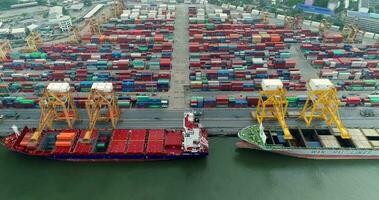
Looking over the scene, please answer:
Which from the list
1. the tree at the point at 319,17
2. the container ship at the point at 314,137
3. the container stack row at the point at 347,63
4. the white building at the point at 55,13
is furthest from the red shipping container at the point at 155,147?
the tree at the point at 319,17

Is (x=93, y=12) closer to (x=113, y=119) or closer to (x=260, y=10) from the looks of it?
(x=260, y=10)

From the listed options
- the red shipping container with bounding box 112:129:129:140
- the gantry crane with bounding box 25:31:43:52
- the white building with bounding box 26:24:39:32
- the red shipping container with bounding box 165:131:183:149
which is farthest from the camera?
the white building with bounding box 26:24:39:32

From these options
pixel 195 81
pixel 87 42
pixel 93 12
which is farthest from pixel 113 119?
pixel 93 12

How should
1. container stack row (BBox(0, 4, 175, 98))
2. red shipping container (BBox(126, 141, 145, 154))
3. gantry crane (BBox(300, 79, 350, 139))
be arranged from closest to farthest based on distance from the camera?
red shipping container (BBox(126, 141, 145, 154)), gantry crane (BBox(300, 79, 350, 139)), container stack row (BBox(0, 4, 175, 98))

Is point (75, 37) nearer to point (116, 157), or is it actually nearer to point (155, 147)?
point (116, 157)

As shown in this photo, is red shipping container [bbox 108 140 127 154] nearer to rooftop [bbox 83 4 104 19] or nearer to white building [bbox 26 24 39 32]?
white building [bbox 26 24 39 32]

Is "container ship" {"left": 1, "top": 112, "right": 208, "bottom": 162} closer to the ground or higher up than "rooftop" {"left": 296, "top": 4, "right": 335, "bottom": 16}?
closer to the ground

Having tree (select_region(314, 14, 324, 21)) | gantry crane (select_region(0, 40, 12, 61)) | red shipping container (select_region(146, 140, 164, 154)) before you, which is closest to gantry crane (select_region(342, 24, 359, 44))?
tree (select_region(314, 14, 324, 21))
